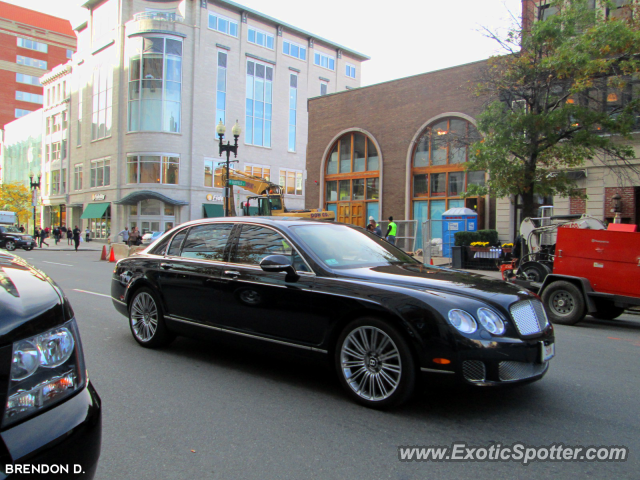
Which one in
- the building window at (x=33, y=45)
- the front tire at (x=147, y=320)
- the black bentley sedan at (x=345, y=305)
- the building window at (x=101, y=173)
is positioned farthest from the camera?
the building window at (x=33, y=45)

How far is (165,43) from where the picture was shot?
4184 cm

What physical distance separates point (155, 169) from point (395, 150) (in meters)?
24.1

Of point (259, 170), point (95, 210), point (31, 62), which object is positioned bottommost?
point (95, 210)

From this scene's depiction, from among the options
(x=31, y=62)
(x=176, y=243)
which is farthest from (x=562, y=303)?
(x=31, y=62)

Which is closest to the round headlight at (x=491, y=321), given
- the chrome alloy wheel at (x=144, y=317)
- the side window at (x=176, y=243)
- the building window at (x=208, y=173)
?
the side window at (x=176, y=243)

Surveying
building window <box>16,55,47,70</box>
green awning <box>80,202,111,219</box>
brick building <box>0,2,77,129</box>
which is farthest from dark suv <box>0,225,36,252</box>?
building window <box>16,55,47,70</box>

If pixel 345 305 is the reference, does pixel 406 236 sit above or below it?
above

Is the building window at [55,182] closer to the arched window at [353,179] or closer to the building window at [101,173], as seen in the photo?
the building window at [101,173]

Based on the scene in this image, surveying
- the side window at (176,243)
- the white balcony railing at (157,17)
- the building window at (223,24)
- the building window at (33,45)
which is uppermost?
the building window at (33,45)

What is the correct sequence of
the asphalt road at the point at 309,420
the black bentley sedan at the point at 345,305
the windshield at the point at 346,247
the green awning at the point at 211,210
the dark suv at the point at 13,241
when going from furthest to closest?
1. the green awning at the point at 211,210
2. the dark suv at the point at 13,241
3. the windshield at the point at 346,247
4. the black bentley sedan at the point at 345,305
5. the asphalt road at the point at 309,420

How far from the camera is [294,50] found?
51.2 meters

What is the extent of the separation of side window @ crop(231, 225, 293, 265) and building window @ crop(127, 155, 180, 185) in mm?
39417

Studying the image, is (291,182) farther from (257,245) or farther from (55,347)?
(55,347)

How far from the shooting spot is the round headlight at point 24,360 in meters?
1.70
